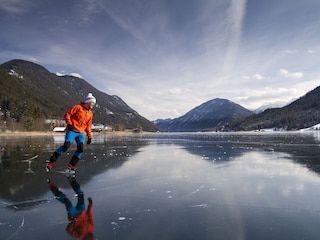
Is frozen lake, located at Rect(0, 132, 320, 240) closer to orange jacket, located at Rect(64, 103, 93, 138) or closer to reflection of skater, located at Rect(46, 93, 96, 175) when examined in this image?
reflection of skater, located at Rect(46, 93, 96, 175)

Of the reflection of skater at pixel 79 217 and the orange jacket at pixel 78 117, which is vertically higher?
the orange jacket at pixel 78 117

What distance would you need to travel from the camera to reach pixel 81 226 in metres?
3.36

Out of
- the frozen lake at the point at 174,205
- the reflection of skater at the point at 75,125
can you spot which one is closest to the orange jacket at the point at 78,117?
the reflection of skater at the point at 75,125

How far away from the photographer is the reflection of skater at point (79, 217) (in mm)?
3144

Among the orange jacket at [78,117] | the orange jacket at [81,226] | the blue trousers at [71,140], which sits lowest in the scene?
the orange jacket at [81,226]

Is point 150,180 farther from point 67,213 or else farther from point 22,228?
point 22,228

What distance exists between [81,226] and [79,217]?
0.36 metres

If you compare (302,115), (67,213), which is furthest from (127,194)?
(302,115)

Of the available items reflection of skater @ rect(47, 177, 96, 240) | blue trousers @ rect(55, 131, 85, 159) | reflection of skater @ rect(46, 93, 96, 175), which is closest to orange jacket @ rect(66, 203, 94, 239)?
reflection of skater @ rect(47, 177, 96, 240)

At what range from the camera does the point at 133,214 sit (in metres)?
3.86

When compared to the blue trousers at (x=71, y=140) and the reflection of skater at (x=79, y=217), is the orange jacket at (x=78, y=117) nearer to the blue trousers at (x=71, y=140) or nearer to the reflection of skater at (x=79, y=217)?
the blue trousers at (x=71, y=140)

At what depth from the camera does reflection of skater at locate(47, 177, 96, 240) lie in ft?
10.3

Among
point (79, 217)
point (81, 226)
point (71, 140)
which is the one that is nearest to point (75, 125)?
point (71, 140)

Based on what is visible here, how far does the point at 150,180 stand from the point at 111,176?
114cm
